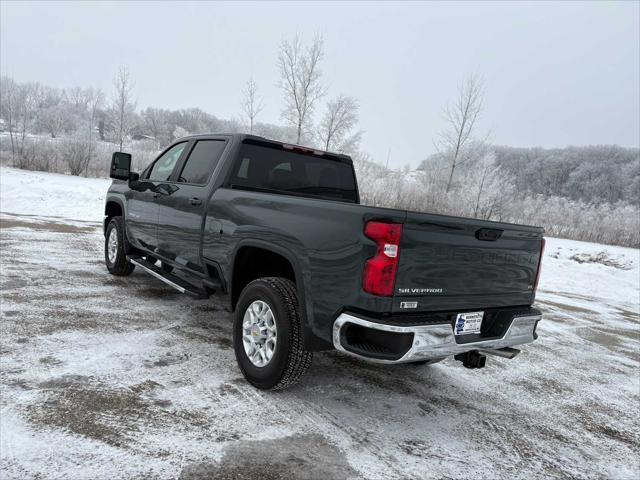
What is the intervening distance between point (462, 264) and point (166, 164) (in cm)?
377

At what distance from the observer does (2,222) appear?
9.73 metres

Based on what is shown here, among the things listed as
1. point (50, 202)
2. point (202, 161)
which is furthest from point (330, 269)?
point (50, 202)

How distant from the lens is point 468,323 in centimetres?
295

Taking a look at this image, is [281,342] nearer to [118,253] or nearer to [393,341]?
[393,341]

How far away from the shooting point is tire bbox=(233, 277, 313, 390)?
3008 millimetres

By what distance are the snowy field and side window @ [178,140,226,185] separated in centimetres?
149

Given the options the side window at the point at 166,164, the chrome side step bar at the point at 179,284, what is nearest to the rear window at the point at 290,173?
the chrome side step bar at the point at 179,284

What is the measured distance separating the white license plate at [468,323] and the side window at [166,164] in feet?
11.7

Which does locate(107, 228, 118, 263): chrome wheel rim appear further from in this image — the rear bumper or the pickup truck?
the rear bumper

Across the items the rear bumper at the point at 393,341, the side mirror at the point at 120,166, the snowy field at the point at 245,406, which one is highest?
the side mirror at the point at 120,166

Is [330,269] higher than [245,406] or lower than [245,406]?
higher

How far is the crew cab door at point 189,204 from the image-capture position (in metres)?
4.16

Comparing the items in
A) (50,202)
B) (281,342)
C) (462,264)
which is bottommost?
(50,202)

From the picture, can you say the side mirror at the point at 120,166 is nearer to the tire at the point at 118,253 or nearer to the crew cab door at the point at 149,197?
the crew cab door at the point at 149,197
